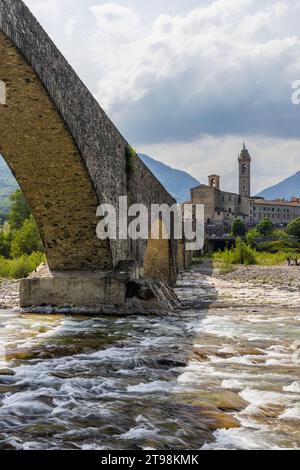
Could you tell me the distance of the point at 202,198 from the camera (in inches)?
3627

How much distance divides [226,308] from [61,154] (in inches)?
217

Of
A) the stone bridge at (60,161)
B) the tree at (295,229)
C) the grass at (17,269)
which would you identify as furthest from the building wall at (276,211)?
the stone bridge at (60,161)

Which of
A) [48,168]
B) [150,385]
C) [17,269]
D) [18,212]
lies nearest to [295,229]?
[18,212]

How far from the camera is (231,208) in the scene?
95.0 meters

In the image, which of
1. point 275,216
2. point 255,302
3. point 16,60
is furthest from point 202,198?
point 16,60

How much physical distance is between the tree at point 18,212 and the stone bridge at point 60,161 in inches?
1171

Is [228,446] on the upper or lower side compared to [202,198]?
lower

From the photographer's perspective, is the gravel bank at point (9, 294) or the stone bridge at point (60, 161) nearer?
the stone bridge at point (60, 161)

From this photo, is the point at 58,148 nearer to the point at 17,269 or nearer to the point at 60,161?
the point at 60,161

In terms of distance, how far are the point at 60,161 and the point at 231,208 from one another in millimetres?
86215

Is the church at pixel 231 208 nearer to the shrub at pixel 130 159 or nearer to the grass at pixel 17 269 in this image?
the grass at pixel 17 269

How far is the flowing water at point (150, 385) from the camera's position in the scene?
402cm

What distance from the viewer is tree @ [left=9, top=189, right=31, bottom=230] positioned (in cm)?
4250
